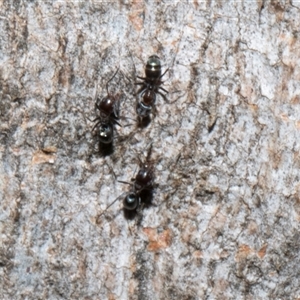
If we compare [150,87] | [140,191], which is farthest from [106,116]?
[140,191]

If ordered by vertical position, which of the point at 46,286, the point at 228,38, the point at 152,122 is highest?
the point at 228,38

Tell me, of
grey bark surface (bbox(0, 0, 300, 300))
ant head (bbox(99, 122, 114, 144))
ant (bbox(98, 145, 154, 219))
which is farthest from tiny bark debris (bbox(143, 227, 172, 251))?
ant head (bbox(99, 122, 114, 144))

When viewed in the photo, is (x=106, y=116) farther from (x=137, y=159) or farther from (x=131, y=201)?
(x=131, y=201)

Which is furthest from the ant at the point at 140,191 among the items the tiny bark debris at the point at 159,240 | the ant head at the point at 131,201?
the tiny bark debris at the point at 159,240

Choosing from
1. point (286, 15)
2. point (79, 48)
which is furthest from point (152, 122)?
point (286, 15)

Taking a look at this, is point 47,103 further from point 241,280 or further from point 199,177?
point 241,280
